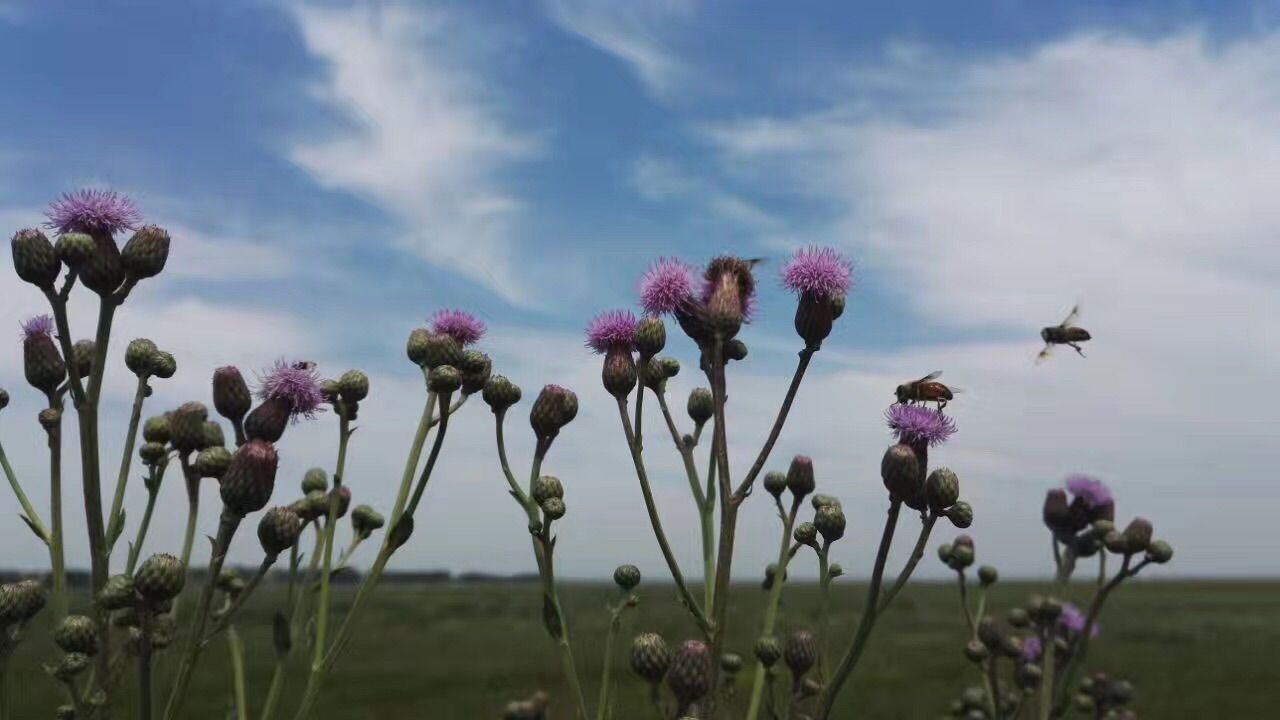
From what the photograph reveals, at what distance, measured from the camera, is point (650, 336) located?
309cm

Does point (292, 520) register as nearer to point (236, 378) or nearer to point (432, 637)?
point (236, 378)

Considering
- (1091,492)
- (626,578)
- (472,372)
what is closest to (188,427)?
(472,372)

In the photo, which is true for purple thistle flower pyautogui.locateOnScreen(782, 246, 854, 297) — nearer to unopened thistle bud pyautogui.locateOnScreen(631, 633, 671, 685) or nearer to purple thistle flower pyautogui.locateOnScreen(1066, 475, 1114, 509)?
unopened thistle bud pyautogui.locateOnScreen(631, 633, 671, 685)

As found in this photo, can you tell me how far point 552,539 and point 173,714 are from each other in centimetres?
109

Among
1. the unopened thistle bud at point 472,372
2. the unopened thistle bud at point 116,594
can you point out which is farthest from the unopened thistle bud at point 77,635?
the unopened thistle bud at point 472,372

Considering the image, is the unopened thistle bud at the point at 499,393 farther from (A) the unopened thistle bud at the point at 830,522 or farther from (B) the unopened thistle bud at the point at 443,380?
(A) the unopened thistle bud at the point at 830,522

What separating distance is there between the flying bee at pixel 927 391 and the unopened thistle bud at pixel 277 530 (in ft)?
6.71

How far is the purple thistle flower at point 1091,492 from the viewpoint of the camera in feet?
14.5

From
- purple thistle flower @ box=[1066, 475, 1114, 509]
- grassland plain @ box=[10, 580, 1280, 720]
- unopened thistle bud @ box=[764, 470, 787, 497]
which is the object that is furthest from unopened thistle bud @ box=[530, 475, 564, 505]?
grassland plain @ box=[10, 580, 1280, 720]

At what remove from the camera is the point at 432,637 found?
63.0 meters

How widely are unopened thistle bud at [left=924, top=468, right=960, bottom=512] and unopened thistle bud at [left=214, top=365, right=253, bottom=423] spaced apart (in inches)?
85.8

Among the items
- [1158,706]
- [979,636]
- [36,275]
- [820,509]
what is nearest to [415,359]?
[36,275]

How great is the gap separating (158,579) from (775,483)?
2.30 m

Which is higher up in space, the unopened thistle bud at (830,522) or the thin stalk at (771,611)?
the unopened thistle bud at (830,522)
